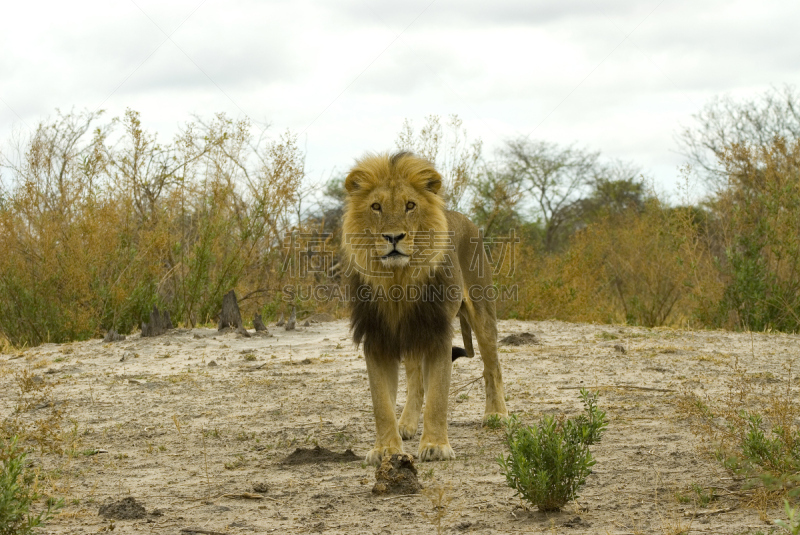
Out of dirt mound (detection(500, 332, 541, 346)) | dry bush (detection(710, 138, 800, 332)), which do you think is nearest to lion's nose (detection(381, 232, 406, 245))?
dirt mound (detection(500, 332, 541, 346))

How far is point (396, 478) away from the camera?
4012 millimetres

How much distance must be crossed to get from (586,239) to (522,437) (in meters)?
11.9

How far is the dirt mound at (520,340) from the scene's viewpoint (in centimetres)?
908

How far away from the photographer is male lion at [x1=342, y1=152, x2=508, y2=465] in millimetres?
4824

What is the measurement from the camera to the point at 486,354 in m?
6.11

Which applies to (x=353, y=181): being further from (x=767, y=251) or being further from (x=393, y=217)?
(x=767, y=251)

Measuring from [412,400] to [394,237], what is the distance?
154 centimetres

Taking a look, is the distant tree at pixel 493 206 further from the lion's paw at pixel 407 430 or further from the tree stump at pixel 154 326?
the lion's paw at pixel 407 430

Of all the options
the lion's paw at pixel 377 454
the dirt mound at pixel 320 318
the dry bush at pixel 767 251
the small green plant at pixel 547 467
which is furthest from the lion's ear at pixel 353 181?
the dry bush at pixel 767 251

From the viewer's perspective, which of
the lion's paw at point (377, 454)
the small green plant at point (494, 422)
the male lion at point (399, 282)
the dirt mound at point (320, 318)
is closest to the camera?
the lion's paw at point (377, 454)

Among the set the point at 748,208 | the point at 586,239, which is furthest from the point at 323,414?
the point at 586,239

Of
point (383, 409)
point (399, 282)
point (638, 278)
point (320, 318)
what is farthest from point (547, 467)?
point (638, 278)

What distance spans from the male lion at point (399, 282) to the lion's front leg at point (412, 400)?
579 millimetres

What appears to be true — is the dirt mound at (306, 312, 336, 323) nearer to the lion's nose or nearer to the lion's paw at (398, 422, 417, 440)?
the lion's paw at (398, 422, 417, 440)
